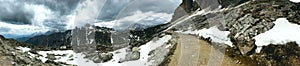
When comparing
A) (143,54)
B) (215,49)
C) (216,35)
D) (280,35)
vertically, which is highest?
(216,35)

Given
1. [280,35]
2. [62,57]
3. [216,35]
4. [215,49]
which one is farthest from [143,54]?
[280,35]

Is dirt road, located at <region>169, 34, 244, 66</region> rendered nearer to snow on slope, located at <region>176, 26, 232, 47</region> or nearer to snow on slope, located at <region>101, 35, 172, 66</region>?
snow on slope, located at <region>176, 26, 232, 47</region>

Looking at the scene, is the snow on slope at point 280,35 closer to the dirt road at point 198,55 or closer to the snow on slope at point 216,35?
the snow on slope at point 216,35

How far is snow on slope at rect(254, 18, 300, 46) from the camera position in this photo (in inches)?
1951

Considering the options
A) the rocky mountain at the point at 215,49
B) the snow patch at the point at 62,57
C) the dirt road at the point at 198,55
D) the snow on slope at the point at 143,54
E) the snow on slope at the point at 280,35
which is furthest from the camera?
the snow patch at the point at 62,57

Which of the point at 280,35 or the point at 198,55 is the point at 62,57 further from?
the point at 280,35

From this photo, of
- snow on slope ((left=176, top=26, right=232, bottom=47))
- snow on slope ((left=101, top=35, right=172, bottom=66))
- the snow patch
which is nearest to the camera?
snow on slope ((left=101, top=35, right=172, bottom=66))

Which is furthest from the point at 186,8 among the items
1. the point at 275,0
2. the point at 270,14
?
the point at 270,14

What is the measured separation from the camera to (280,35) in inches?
2018

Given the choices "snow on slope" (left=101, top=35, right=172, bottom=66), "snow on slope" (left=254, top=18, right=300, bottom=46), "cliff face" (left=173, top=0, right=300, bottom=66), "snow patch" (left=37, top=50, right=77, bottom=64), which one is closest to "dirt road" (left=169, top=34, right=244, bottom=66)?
"cliff face" (left=173, top=0, right=300, bottom=66)

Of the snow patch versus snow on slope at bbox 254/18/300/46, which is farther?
the snow patch

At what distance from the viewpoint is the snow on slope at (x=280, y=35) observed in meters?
49.6

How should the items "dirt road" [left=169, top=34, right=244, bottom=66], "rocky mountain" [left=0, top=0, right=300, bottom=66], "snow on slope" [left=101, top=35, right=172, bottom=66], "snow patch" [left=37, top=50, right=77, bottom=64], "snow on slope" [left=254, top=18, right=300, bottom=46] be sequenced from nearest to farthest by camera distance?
"dirt road" [left=169, top=34, right=244, bottom=66] < "rocky mountain" [left=0, top=0, right=300, bottom=66] < "snow on slope" [left=254, top=18, right=300, bottom=46] < "snow on slope" [left=101, top=35, right=172, bottom=66] < "snow patch" [left=37, top=50, right=77, bottom=64]

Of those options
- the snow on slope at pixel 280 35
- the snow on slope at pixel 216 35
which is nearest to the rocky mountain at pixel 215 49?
the snow on slope at pixel 216 35
